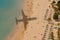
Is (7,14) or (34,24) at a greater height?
(7,14)

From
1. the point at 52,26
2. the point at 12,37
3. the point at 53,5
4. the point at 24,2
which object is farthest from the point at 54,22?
the point at 24,2

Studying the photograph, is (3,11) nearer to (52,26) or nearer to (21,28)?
(21,28)

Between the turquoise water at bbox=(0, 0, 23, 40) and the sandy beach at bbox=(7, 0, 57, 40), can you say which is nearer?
the sandy beach at bbox=(7, 0, 57, 40)

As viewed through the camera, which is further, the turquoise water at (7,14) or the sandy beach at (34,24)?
the turquoise water at (7,14)

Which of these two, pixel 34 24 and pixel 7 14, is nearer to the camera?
pixel 34 24

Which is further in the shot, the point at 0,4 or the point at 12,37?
the point at 0,4
